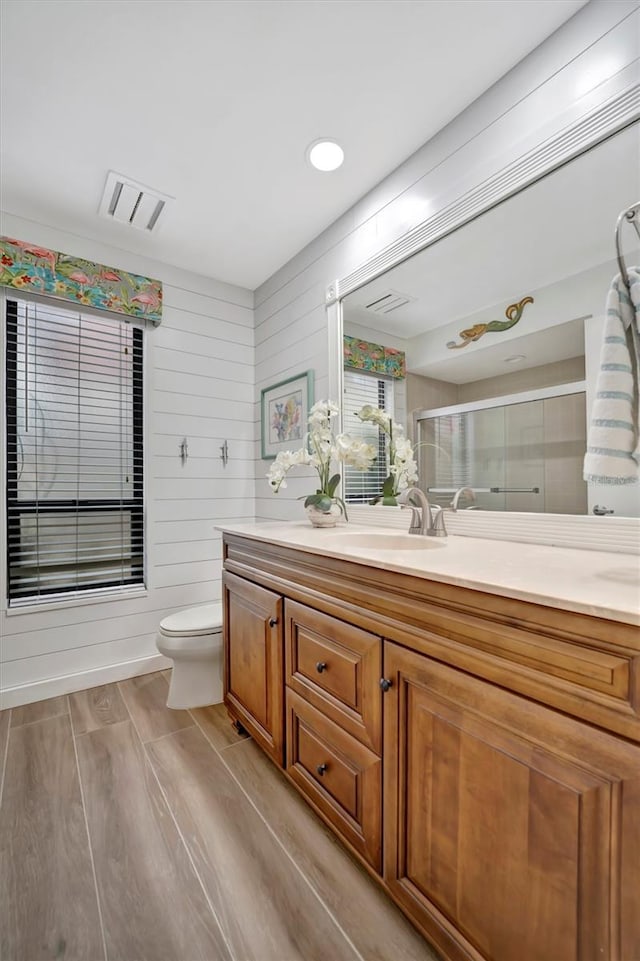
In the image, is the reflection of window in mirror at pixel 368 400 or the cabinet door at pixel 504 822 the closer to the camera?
the cabinet door at pixel 504 822

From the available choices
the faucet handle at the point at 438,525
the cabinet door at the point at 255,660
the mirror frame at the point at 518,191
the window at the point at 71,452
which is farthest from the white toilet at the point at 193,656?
the mirror frame at the point at 518,191

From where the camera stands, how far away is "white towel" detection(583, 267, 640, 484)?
2.58ft

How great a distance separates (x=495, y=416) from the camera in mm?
1481

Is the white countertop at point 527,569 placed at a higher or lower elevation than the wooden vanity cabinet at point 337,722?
higher

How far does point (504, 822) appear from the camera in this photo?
2.52 ft

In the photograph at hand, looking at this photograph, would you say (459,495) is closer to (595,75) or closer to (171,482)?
(595,75)

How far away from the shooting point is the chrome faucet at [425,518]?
1.56 m

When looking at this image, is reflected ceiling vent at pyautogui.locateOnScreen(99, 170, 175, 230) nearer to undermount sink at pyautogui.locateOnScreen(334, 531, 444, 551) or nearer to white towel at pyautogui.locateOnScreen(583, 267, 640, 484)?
undermount sink at pyautogui.locateOnScreen(334, 531, 444, 551)

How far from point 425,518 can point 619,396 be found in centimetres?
88

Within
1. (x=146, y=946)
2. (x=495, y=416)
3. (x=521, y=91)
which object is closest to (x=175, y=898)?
(x=146, y=946)

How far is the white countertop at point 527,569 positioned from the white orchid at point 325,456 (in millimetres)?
495

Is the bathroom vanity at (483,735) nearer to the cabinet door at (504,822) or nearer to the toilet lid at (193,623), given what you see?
the cabinet door at (504,822)

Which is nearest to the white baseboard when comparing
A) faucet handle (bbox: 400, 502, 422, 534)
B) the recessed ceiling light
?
faucet handle (bbox: 400, 502, 422, 534)

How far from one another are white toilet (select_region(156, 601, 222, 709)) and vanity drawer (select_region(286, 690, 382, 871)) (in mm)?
784
